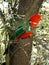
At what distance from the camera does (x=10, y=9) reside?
5.55 feet

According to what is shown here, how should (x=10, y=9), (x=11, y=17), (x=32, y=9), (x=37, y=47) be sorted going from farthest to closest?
1. (x=37, y=47)
2. (x=10, y=9)
3. (x=32, y=9)
4. (x=11, y=17)

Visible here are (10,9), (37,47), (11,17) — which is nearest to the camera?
(11,17)

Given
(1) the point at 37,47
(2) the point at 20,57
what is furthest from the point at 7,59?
(1) the point at 37,47

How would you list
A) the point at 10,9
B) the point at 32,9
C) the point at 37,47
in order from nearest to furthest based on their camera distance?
the point at 32,9 → the point at 10,9 → the point at 37,47

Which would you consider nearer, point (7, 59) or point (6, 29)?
point (6, 29)

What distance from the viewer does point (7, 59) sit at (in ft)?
5.55

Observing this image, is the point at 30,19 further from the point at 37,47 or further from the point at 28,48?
the point at 37,47

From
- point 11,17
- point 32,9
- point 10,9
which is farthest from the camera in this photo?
point 10,9

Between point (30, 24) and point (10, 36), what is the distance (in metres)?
0.19

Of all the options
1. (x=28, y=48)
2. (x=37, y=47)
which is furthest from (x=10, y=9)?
(x=37, y=47)

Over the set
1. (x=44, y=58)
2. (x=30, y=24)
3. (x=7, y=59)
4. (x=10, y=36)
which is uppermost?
(x=30, y=24)

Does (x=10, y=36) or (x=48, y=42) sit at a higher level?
(x=10, y=36)

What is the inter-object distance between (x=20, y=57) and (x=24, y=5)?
0.43 m

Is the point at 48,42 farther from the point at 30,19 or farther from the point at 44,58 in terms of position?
the point at 30,19
